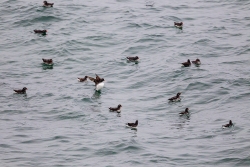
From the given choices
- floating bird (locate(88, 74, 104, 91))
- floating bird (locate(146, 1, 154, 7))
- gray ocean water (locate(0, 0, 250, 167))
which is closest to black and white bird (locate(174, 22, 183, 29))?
gray ocean water (locate(0, 0, 250, 167))

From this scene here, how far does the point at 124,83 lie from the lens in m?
31.5

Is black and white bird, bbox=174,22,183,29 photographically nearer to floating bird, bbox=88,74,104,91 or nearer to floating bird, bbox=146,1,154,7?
floating bird, bbox=146,1,154,7

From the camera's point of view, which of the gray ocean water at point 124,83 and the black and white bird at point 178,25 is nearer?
the gray ocean water at point 124,83

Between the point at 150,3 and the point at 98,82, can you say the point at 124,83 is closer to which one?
the point at 98,82

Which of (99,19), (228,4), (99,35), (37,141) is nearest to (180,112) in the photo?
(37,141)

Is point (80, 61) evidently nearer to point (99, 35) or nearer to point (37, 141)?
point (99, 35)

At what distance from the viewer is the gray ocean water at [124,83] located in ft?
75.6

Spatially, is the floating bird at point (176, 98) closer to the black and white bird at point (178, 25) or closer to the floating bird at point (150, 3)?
the black and white bird at point (178, 25)

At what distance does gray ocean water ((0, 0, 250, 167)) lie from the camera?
907 inches

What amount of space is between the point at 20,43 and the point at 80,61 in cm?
533

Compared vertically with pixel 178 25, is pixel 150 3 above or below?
above

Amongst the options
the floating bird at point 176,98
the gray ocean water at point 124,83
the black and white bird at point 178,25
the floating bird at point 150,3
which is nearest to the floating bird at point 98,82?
the gray ocean water at point 124,83

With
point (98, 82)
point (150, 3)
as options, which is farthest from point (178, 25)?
point (98, 82)

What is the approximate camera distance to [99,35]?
3897 centimetres
